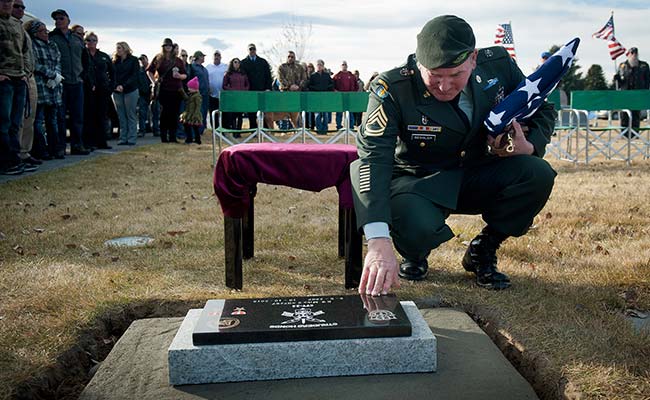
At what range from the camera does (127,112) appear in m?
13.6

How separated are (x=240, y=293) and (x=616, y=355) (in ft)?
6.34

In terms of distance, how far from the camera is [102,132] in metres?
12.8

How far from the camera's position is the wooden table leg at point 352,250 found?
361 centimetres

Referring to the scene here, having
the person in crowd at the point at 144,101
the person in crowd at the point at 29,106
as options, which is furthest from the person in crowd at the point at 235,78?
the person in crowd at the point at 29,106

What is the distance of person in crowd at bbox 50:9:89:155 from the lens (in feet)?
34.7

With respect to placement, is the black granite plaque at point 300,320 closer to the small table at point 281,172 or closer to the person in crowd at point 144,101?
the small table at point 281,172

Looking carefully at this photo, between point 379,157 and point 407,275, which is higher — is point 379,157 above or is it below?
above

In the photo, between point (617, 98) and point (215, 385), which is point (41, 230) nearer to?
point (215, 385)

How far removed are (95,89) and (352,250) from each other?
9.84 meters

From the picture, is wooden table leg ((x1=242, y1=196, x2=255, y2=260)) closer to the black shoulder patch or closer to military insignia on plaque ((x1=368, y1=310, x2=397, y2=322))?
the black shoulder patch

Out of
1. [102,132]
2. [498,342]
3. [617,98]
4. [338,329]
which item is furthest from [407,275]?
[102,132]

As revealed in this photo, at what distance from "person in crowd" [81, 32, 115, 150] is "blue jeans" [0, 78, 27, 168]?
288cm

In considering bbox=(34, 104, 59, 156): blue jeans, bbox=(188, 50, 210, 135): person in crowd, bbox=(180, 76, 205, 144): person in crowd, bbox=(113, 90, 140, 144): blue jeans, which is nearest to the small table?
bbox=(34, 104, 59, 156): blue jeans

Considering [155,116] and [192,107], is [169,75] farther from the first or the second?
[155,116]
